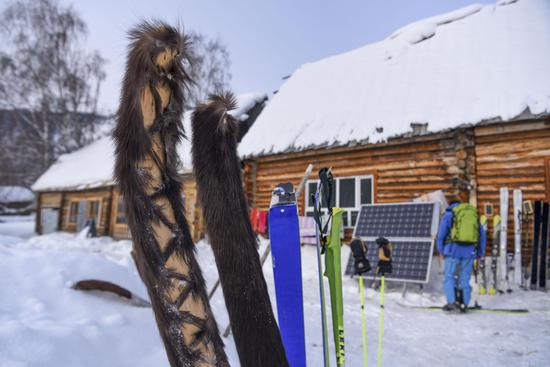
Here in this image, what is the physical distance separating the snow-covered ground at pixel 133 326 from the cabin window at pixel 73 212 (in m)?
16.4

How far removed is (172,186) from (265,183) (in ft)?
34.0

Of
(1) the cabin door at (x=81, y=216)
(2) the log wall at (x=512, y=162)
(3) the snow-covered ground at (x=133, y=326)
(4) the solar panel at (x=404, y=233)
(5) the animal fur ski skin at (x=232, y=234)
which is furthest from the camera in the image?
(1) the cabin door at (x=81, y=216)

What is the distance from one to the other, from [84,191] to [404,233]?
16609 millimetres

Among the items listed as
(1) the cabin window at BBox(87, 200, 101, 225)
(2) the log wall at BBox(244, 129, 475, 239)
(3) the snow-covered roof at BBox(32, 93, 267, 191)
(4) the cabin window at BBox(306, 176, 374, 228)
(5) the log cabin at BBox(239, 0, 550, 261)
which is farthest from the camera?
(1) the cabin window at BBox(87, 200, 101, 225)

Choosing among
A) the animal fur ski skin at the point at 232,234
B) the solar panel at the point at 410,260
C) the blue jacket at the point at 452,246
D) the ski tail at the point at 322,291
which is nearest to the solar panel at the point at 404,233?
the solar panel at the point at 410,260

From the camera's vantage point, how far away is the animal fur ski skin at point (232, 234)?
1.27m

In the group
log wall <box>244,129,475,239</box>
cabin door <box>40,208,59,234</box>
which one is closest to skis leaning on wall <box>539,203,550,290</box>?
log wall <box>244,129,475,239</box>

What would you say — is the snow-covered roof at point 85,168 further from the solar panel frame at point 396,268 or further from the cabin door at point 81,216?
the solar panel frame at point 396,268

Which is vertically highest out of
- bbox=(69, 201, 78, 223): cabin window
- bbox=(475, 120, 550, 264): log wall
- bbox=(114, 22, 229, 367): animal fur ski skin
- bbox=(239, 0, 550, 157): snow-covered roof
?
bbox=(239, 0, 550, 157): snow-covered roof

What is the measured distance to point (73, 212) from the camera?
63.5ft

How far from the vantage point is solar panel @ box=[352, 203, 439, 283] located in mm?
6793

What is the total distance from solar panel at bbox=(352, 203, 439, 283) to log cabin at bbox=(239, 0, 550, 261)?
35.9 inches

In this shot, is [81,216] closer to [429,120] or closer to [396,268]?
[396,268]

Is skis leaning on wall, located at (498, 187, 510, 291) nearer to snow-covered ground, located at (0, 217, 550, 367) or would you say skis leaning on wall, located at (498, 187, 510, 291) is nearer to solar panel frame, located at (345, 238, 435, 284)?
snow-covered ground, located at (0, 217, 550, 367)
